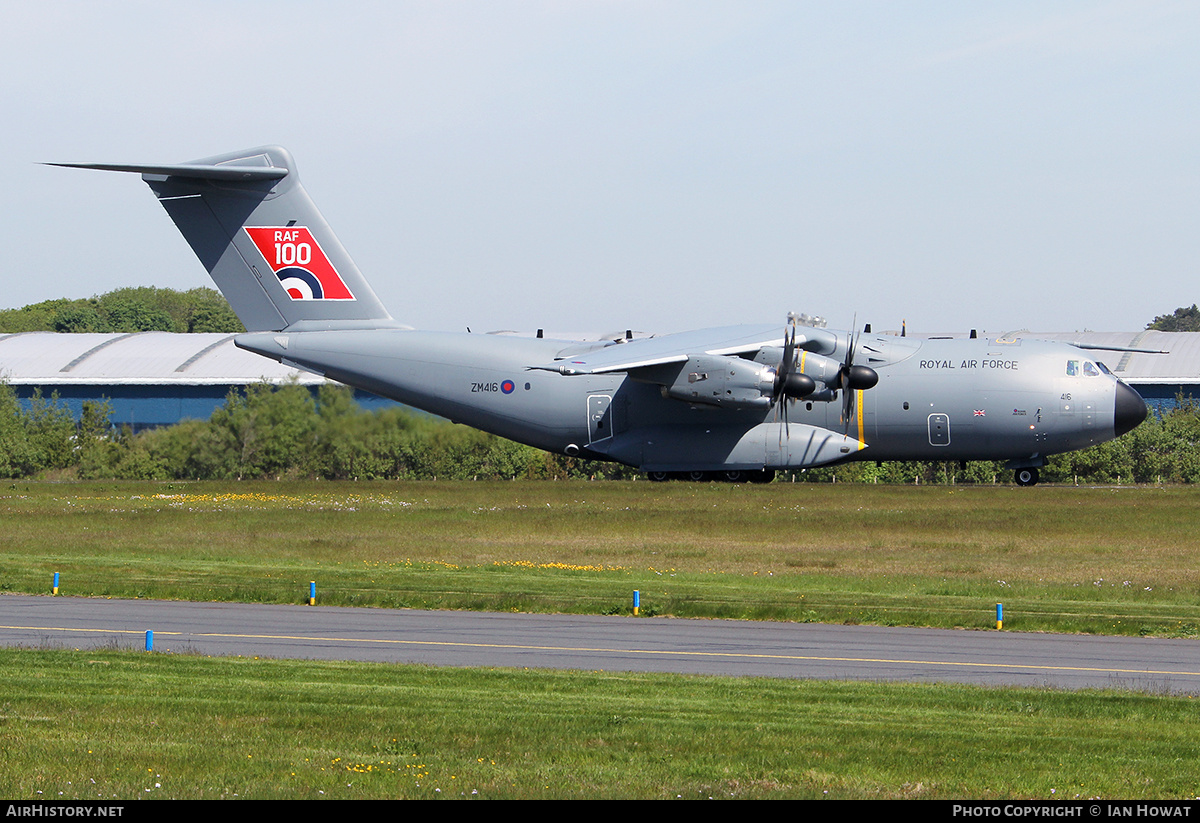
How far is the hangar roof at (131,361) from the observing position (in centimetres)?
7519

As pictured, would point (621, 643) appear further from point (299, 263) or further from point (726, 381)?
point (299, 263)

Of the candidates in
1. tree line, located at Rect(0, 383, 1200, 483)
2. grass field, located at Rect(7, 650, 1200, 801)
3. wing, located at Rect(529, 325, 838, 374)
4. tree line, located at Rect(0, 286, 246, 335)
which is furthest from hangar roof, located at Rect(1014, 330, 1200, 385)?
tree line, located at Rect(0, 286, 246, 335)

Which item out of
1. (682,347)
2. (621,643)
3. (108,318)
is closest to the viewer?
(621,643)

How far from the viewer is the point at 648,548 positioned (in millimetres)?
32781

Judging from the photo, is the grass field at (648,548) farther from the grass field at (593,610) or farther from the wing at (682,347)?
the wing at (682,347)

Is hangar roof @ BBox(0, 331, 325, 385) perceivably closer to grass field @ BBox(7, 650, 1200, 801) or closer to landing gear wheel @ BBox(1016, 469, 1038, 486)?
landing gear wheel @ BBox(1016, 469, 1038, 486)

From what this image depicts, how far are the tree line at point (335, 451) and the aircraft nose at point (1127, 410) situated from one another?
10018 mm

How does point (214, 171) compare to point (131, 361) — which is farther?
point (131, 361)

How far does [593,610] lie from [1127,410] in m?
21.3

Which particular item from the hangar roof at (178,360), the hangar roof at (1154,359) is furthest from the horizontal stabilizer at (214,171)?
the hangar roof at (1154,359)

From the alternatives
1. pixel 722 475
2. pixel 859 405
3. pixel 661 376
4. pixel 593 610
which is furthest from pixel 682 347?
pixel 593 610

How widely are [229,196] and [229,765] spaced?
30.5 meters

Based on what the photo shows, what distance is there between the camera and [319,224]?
3894cm
